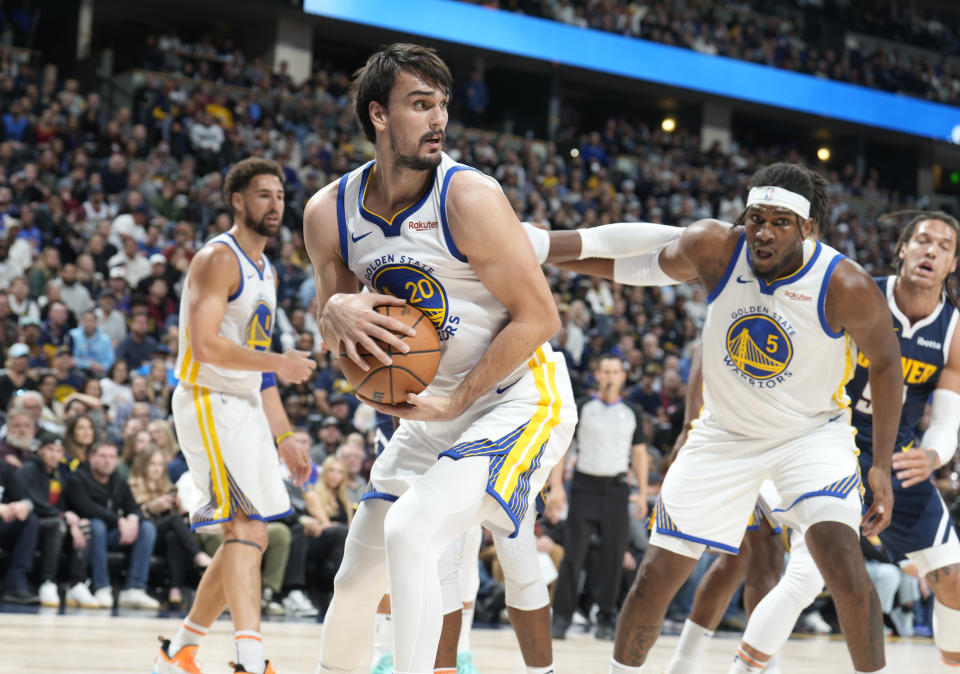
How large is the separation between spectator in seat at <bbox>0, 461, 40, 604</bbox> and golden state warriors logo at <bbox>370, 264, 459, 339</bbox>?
18.5ft

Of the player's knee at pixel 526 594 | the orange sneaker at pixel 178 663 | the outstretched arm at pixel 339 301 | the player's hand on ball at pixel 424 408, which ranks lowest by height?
the orange sneaker at pixel 178 663

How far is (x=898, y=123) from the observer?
2742cm

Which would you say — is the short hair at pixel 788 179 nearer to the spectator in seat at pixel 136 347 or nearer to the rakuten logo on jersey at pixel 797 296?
the rakuten logo on jersey at pixel 797 296

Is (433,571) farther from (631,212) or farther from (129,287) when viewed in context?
(631,212)

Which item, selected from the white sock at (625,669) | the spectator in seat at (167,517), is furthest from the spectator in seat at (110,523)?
the white sock at (625,669)

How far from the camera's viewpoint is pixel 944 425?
4.69 meters

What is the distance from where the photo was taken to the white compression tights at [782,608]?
14.9 feet

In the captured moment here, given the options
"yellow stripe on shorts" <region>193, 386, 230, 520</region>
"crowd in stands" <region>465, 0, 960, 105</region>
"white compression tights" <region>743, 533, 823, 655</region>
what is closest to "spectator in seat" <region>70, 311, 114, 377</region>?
"yellow stripe on shorts" <region>193, 386, 230, 520</region>

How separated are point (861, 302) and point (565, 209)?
14.4 m

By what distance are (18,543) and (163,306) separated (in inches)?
165

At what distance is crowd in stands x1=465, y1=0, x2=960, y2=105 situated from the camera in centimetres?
2459

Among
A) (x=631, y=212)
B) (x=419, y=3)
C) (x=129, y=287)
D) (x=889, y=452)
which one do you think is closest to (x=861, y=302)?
(x=889, y=452)

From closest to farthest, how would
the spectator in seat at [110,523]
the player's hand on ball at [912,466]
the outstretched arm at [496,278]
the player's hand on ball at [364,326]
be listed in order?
the player's hand on ball at [364,326], the outstretched arm at [496,278], the player's hand on ball at [912,466], the spectator in seat at [110,523]

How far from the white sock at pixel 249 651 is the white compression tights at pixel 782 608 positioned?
2.01m
